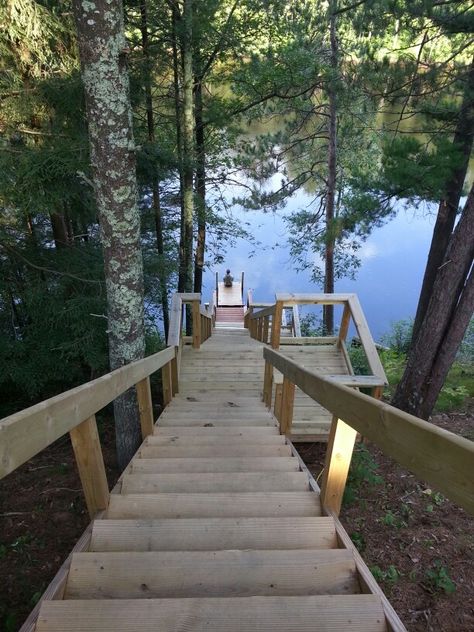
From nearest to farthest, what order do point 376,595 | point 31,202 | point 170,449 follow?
point 376,595 < point 170,449 < point 31,202

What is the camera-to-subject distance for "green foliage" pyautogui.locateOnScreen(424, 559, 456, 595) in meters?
2.59

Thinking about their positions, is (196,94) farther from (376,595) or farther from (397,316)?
(397,316)

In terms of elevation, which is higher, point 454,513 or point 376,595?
point 376,595

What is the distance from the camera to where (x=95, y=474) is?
2096 millimetres

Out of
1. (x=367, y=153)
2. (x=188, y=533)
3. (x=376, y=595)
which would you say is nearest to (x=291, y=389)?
(x=188, y=533)

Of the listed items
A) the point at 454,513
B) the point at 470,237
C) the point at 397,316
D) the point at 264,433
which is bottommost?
the point at 397,316

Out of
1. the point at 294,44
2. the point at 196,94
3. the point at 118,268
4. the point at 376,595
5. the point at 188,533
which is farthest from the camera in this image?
the point at 196,94

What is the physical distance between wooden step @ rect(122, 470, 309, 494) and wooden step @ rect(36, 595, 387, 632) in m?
1.10

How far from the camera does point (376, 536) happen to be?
10.3 feet

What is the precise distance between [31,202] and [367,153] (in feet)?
45.9

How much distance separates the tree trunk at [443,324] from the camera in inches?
168

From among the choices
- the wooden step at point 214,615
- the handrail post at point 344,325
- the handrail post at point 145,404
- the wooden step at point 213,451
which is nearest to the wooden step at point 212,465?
the wooden step at point 213,451

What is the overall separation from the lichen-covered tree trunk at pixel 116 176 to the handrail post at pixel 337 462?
2.33 metres

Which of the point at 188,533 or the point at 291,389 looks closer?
the point at 188,533
